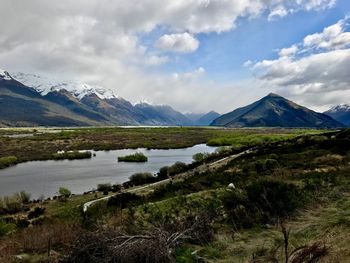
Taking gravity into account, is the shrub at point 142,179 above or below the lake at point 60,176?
above

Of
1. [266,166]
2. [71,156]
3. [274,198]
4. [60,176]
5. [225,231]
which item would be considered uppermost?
[274,198]

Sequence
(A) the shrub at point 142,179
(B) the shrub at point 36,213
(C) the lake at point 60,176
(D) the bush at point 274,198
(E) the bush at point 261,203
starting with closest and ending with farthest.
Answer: (E) the bush at point 261,203 < (D) the bush at point 274,198 < (B) the shrub at point 36,213 < (A) the shrub at point 142,179 < (C) the lake at point 60,176

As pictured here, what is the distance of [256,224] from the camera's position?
42.6 feet

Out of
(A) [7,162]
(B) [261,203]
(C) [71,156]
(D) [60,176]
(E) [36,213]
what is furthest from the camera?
(C) [71,156]

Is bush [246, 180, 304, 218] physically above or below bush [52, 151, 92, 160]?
above

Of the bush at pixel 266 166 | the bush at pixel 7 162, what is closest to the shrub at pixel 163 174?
the bush at pixel 266 166

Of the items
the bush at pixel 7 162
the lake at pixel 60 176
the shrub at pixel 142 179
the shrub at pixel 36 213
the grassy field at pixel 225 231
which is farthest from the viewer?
the bush at pixel 7 162

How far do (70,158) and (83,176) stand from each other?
2847 cm

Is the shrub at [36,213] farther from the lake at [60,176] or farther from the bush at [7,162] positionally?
the bush at [7,162]

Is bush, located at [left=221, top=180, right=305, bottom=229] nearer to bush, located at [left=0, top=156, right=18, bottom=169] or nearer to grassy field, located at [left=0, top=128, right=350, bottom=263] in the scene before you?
grassy field, located at [left=0, top=128, right=350, bottom=263]

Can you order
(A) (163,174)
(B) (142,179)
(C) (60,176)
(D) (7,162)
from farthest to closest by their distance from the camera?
1. (D) (7,162)
2. (C) (60,176)
3. (A) (163,174)
4. (B) (142,179)

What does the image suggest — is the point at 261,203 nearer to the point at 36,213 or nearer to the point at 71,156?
the point at 36,213

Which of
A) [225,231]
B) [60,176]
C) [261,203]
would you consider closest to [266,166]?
[261,203]

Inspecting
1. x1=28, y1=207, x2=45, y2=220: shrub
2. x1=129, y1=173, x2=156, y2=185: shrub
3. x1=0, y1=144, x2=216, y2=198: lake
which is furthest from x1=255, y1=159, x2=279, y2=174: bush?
x1=0, y1=144, x2=216, y2=198: lake
